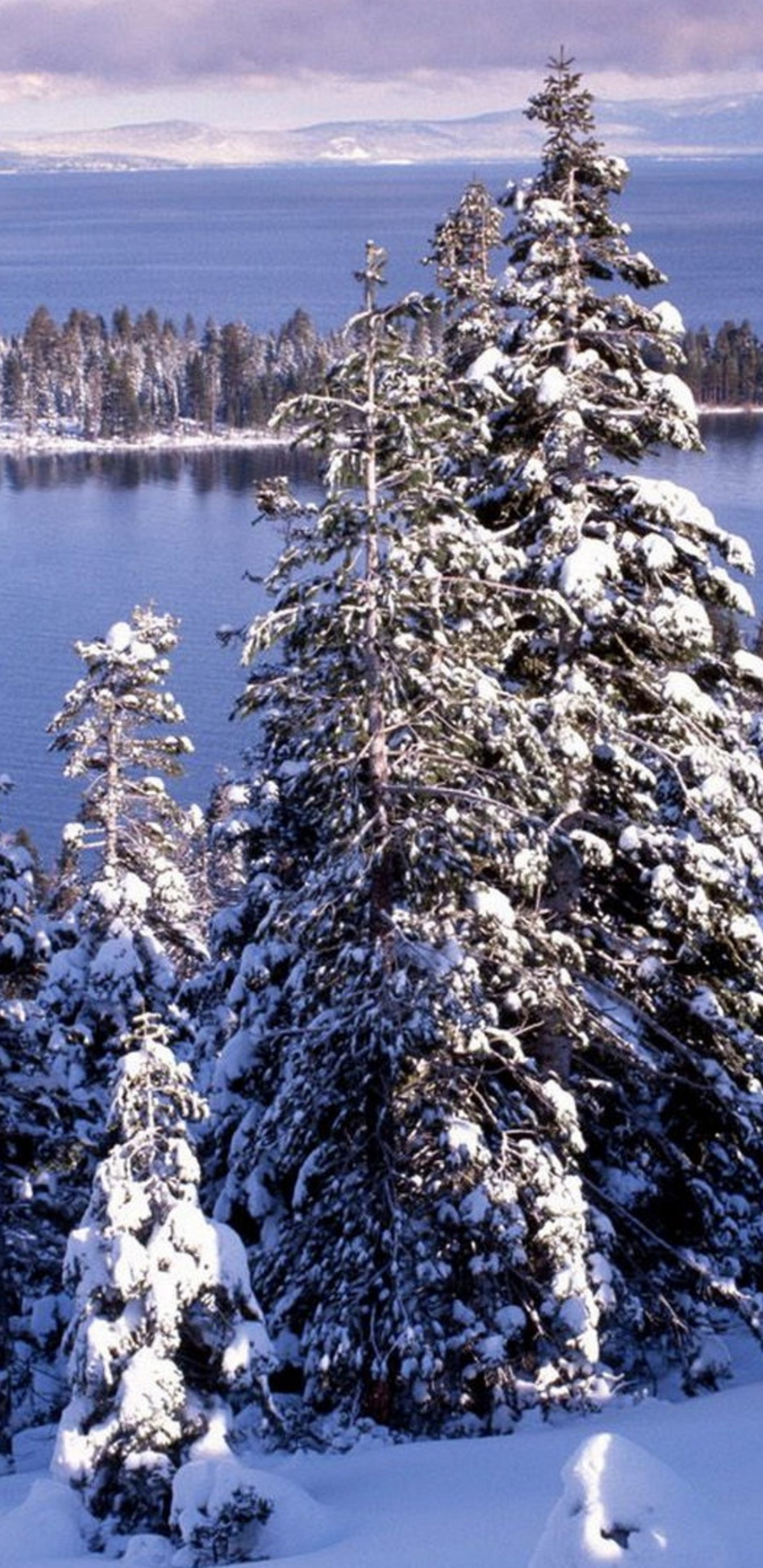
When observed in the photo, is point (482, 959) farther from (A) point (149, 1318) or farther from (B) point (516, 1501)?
(B) point (516, 1501)

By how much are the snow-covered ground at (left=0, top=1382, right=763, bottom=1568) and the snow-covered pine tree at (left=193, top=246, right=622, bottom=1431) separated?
2.76 ft

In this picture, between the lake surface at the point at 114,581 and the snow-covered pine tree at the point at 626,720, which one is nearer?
the snow-covered pine tree at the point at 626,720

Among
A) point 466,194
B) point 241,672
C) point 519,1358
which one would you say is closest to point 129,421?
point 241,672

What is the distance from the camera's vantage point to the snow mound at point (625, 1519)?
772 cm

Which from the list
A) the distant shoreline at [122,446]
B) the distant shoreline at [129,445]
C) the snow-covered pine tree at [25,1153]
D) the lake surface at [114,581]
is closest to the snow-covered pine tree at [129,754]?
the snow-covered pine tree at [25,1153]

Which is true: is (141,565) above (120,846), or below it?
below

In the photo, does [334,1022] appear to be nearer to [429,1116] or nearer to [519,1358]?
[429,1116]

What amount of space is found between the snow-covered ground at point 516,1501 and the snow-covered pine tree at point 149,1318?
0.43 meters

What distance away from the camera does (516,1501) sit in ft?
33.6

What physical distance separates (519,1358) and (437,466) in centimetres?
783

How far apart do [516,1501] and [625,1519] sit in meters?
2.58

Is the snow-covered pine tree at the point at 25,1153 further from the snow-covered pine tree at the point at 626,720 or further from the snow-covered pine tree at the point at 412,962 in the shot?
the snow-covered pine tree at the point at 626,720

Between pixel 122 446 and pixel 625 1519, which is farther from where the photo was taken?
pixel 122 446

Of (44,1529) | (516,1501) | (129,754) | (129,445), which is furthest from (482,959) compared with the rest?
(129,445)
